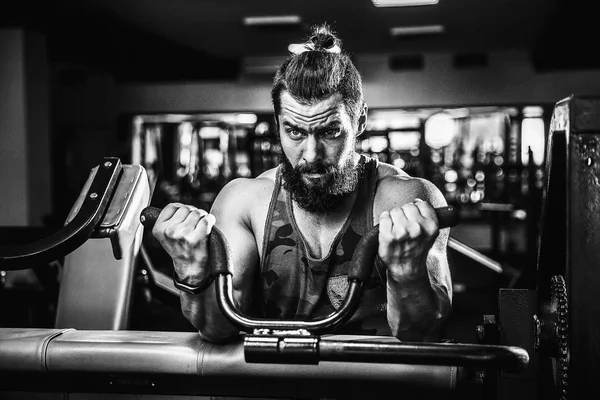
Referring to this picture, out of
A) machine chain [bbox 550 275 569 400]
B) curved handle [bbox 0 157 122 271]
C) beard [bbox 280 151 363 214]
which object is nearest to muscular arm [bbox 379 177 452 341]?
beard [bbox 280 151 363 214]

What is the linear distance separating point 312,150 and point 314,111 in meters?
0.11

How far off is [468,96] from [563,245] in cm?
926

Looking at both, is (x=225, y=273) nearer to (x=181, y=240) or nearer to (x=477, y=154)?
(x=181, y=240)

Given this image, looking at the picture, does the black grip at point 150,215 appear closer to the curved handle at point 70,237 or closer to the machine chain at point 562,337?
the curved handle at point 70,237

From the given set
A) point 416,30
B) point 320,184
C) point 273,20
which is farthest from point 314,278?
point 416,30

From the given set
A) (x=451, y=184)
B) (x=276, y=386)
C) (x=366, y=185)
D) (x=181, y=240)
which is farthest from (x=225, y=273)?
(x=451, y=184)

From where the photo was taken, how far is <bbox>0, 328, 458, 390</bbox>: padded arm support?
1.18 metres

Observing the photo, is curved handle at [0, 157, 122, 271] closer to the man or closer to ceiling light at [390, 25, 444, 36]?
the man

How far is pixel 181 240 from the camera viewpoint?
1255mm

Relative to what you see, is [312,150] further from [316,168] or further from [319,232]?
[319,232]

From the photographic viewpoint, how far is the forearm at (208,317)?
1.42 meters

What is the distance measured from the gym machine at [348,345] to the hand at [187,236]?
34mm

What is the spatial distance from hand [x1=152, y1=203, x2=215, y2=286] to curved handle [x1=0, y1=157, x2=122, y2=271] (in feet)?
0.61

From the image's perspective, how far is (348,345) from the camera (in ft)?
3.29
